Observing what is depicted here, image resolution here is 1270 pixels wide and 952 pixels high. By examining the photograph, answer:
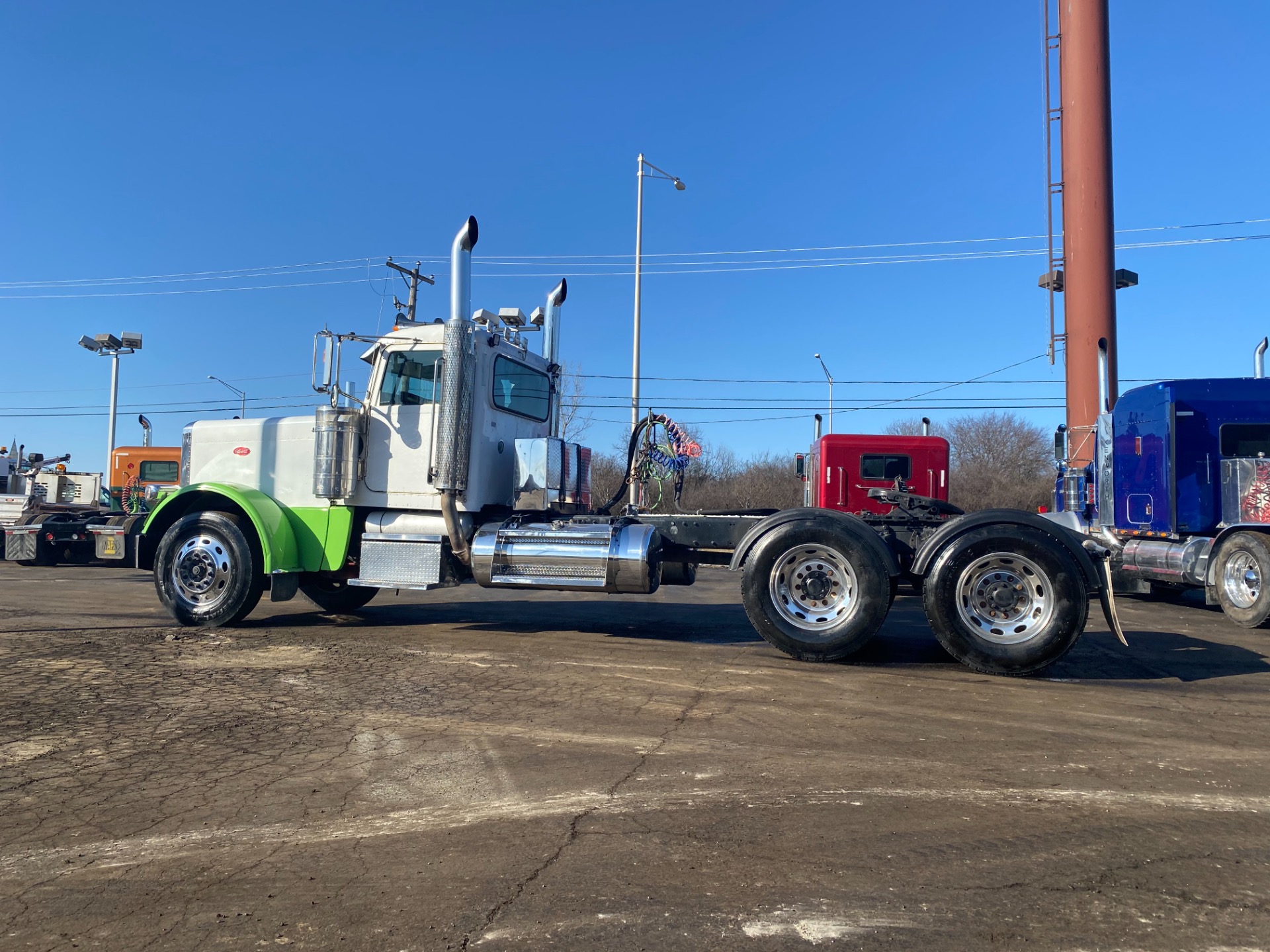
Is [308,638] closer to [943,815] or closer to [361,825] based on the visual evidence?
[361,825]

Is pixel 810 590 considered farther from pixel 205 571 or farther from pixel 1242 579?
pixel 1242 579

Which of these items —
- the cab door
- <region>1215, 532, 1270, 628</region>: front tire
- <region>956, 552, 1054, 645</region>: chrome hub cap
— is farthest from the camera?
<region>1215, 532, 1270, 628</region>: front tire

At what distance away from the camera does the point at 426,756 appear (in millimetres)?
4461

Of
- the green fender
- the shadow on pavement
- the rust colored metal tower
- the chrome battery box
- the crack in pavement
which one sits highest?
the rust colored metal tower

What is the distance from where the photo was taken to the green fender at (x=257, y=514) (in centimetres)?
846

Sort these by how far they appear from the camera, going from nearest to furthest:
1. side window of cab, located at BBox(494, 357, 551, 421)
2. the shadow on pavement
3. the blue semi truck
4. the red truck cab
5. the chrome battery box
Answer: the shadow on pavement
the chrome battery box
side window of cab, located at BBox(494, 357, 551, 421)
the blue semi truck
the red truck cab

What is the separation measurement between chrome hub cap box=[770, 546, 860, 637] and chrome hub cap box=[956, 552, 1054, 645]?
0.95 m

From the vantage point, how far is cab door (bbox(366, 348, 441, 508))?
859 centimetres

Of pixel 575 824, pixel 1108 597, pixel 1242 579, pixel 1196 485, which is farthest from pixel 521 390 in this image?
pixel 1196 485

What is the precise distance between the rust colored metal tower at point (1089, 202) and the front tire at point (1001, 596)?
15.5m

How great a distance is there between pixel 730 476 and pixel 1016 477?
2836cm

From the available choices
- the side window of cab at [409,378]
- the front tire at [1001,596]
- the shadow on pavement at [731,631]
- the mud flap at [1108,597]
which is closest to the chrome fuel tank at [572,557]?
the shadow on pavement at [731,631]

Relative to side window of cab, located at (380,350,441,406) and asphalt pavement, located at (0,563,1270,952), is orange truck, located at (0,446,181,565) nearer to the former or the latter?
side window of cab, located at (380,350,441,406)

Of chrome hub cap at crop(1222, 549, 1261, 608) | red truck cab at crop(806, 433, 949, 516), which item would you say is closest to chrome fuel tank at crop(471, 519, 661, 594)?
chrome hub cap at crop(1222, 549, 1261, 608)
